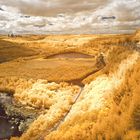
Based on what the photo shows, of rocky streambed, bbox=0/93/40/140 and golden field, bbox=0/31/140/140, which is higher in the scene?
golden field, bbox=0/31/140/140

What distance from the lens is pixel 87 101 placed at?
1583cm

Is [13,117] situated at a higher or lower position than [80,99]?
lower

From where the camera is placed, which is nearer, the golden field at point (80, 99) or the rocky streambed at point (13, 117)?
the golden field at point (80, 99)

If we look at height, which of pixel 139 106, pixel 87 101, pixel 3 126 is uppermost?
pixel 139 106

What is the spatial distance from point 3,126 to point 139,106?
998 centimetres

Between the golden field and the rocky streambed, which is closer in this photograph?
the golden field

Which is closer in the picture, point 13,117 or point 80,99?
point 80,99

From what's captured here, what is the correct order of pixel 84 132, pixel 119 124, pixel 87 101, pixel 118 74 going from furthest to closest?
pixel 118 74, pixel 87 101, pixel 84 132, pixel 119 124

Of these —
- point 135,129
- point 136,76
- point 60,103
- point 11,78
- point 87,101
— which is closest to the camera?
point 135,129

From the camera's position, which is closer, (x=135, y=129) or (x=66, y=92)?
(x=135, y=129)

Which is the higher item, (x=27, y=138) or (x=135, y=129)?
(x=135, y=129)

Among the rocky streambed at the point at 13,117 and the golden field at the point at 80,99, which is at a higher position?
the golden field at the point at 80,99

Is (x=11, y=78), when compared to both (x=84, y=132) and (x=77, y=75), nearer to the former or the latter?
(x=77, y=75)

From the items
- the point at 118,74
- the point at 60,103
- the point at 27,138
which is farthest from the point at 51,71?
the point at 27,138
